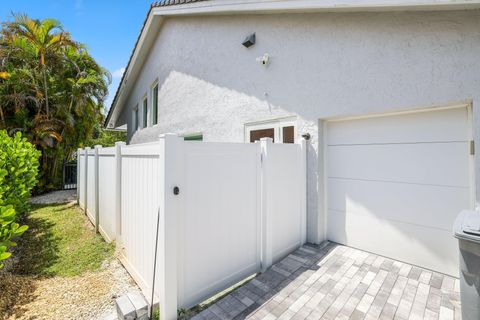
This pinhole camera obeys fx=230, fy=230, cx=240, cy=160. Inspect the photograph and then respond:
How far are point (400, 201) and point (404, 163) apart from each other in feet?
2.43

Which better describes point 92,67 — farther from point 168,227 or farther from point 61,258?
point 168,227

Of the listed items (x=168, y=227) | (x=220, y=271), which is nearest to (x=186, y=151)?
(x=168, y=227)

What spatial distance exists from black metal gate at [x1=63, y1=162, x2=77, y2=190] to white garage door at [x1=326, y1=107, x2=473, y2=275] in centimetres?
1672

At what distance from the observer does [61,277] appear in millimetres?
4395

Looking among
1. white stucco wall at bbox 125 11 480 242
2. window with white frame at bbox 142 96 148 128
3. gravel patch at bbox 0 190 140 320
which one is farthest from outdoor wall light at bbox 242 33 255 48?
window with white frame at bbox 142 96 148 128

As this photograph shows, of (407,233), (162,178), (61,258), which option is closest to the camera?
(162,178)

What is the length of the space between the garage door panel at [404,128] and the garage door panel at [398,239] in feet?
5.40

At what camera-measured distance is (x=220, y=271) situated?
3.66 meters

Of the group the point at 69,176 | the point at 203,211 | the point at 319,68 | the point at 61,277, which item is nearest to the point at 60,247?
the point at 61,277

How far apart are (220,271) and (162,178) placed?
1.82 metres

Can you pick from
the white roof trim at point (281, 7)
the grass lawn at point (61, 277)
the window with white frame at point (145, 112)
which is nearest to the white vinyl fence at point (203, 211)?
the grass lawn at point (61, 277)

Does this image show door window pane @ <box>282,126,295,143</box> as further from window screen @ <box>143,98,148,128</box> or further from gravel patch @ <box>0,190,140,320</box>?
window screen @ <box>143,98,148,128</box>

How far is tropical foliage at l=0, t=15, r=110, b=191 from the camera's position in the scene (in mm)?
12039

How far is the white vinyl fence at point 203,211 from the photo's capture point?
304 centimetres
